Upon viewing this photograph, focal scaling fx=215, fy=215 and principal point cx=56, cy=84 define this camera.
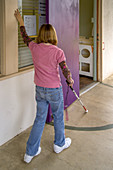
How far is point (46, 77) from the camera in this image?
2.10 meters

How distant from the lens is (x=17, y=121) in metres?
2.63

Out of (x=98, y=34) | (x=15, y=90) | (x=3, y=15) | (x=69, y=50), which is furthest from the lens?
(x=98, y=34)

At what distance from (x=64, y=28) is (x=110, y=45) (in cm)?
255

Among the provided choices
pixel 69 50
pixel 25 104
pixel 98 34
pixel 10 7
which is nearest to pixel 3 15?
pixel 10 7

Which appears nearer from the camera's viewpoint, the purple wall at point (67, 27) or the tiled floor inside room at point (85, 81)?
the purple wall at point (67, 27)

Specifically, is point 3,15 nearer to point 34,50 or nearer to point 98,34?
point 34,50

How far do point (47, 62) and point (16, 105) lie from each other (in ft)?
2.64

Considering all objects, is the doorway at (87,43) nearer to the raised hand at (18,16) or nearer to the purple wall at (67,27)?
the purple wall at (67,27)

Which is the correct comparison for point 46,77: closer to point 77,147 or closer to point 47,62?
point 47,62

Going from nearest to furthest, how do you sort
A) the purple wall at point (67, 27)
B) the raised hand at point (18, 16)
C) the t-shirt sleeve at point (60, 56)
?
the t-shirt sleeve at point (60, 56) → the raised hand at point (18, 16) → the purple wall at point (67, 27)

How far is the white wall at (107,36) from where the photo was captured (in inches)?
192

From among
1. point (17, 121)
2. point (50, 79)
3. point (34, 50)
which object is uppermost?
point (34, 50)

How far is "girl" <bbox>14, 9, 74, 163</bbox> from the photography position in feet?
6.64

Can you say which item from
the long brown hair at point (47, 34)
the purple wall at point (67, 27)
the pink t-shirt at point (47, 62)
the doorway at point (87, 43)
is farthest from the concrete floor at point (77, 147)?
the doorway at point (87, 43)
